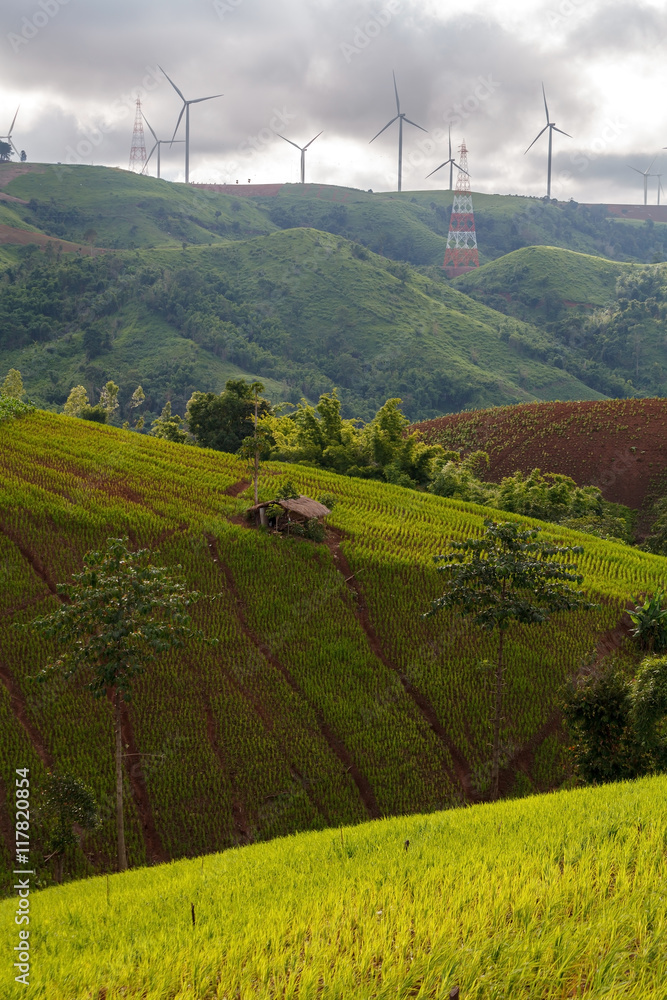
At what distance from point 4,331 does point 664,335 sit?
5372 inches

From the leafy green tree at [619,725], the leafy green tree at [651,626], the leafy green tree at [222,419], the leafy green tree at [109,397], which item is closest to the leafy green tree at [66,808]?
the leafy green tree at [619,725]

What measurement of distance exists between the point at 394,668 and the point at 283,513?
9728 millimetres

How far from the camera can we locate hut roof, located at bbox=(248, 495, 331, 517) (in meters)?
34.8

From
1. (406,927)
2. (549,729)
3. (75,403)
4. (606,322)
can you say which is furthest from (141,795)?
(606,322)

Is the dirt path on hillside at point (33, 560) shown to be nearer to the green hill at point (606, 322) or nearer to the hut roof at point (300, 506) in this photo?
the hut roof at point (300, 506)

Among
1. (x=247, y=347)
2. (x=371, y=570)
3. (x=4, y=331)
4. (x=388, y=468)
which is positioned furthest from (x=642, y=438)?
(x=4, y=331)

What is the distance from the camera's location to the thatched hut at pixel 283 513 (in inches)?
1366

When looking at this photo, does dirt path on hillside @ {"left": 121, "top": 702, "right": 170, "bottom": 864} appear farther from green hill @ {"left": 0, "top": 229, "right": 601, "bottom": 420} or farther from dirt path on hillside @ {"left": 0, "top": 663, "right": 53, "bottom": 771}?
green hill @ {"left": 0, "top": 229, "right": 601, "bottom": 420}

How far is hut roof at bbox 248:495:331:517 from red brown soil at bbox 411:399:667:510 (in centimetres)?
4337

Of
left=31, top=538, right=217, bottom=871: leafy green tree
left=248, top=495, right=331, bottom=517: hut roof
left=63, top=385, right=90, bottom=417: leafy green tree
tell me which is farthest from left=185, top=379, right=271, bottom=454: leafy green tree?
left=31, top=538, right=217, bottom=871: leafy green tree

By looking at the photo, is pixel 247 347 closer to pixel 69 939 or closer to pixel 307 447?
pixel 307 447

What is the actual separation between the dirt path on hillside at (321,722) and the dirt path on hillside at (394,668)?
285 centimetres

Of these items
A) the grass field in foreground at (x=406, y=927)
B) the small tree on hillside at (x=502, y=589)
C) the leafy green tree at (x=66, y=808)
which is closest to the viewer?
the grass field in foreground at (x=406, y=927)

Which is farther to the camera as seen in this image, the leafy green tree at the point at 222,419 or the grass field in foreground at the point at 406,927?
the leafy green tree at the point at 222,419
